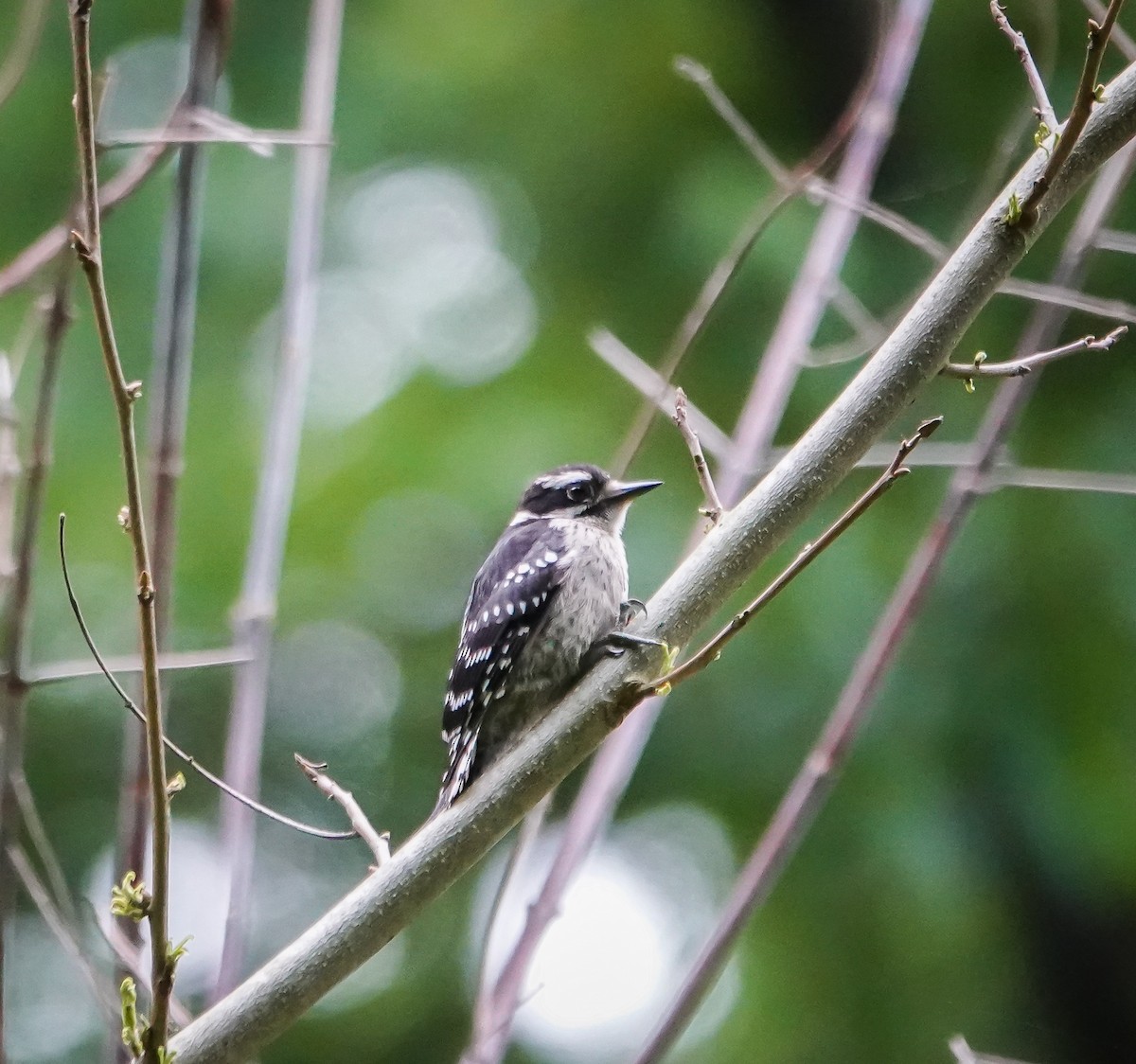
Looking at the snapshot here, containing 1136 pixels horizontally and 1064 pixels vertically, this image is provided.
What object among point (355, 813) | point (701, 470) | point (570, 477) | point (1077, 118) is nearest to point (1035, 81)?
point (1077, 118)

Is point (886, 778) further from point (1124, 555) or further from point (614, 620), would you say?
point (614, 620)

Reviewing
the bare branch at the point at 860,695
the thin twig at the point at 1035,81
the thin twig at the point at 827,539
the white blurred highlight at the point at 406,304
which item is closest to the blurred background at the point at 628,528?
the white blurred highlight at the point at 406,304

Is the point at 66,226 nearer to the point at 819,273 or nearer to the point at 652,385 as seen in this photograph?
the point at 652,385

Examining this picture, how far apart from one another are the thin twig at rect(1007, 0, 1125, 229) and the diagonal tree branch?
0.12ft

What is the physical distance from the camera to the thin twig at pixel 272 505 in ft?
8.76

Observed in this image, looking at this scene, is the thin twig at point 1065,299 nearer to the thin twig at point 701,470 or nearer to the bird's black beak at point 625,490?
the thin twig at point 701,470

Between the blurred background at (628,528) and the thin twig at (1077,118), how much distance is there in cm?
220

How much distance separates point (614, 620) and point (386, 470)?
1.47 meters

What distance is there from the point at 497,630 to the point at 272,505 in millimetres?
1028

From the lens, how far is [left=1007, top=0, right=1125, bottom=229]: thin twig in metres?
2.02

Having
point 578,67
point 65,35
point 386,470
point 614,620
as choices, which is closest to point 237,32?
point 65,35

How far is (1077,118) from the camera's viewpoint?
2180 mm

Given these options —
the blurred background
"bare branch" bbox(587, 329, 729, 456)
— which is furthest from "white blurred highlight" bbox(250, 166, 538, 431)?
"bare branch" bbox(587, 329, 729, 456)

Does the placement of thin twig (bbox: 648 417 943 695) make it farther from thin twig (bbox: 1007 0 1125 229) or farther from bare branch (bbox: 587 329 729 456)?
bare branch (bbox: 587 329 729 456)
